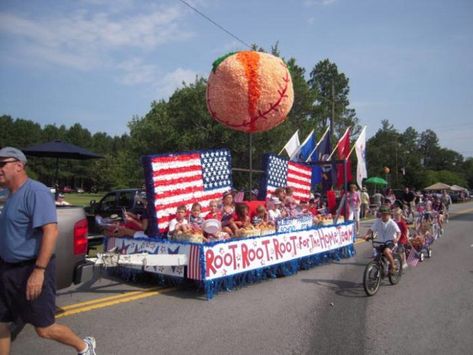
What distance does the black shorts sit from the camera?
3287 millimetres

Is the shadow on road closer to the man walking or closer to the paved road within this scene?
the paved road

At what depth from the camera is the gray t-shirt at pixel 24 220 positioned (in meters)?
3.26

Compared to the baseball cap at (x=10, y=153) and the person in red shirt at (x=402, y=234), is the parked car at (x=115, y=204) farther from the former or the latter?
the baseball cap at (x=10, y=153)

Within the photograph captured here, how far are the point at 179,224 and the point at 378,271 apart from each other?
11.5 feet

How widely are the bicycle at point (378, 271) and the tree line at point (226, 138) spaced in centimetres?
444

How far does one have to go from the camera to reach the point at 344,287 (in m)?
7.46

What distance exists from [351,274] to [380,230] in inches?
51.4

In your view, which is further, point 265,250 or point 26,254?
point 265,250

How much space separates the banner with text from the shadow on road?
755 millimetres

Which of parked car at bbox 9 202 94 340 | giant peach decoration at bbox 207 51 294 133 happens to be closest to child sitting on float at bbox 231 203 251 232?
giant peach decoration at bbox 207 51 294 133

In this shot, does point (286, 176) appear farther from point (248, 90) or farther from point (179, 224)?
point (179, 224)

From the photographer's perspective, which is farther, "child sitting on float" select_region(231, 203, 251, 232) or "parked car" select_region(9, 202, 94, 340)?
"child sitting on float" select_region(231, 203, 251, 232)

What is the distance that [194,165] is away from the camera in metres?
8.62

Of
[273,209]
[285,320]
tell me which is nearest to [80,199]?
[273,209]
